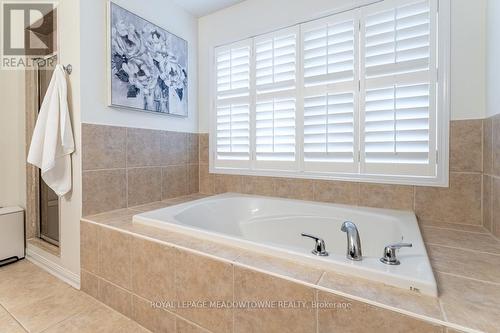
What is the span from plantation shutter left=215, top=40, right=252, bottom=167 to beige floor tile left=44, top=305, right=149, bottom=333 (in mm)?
1448

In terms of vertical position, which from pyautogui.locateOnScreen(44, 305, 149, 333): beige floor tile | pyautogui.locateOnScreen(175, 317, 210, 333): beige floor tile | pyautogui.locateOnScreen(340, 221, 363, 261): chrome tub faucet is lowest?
pyautogui.locateOnScreen(44, 305, 149, 333): beige floor tile

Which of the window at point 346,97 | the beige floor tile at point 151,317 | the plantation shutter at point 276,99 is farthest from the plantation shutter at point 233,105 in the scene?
the beige floor tile at point 151,317

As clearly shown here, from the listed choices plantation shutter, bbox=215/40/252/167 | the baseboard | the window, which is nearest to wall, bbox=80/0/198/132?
plantation shutter, bbox=215/40/252/167

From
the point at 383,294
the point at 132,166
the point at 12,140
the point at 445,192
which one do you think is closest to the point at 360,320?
the point at 383,294

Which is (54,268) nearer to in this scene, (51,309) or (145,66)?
(51,309)

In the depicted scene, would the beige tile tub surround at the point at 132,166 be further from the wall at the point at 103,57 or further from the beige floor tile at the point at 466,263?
the beige floor tile at the point at 466,263

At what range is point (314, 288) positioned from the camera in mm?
799

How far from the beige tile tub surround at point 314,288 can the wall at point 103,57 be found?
880 millimetres

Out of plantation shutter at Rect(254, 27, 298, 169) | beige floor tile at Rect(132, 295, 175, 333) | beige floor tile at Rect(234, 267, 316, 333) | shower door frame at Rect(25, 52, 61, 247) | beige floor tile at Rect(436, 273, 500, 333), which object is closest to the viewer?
beige floor tile at Rect(436, 273, 500, 333)

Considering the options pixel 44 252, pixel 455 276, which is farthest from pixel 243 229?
pixel 44 252

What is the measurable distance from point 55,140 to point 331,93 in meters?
1.96

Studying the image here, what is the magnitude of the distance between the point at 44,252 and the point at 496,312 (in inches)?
108

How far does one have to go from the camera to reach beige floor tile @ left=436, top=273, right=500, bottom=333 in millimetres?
623

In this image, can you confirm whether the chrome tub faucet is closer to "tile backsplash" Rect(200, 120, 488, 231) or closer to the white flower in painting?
"tile backsplash" Rect(200, 120, 488, 231)
